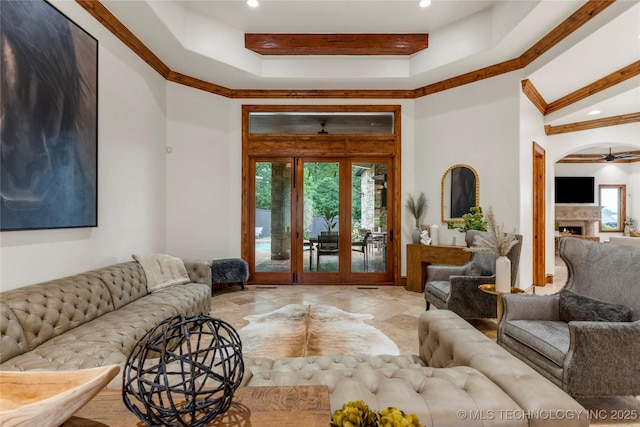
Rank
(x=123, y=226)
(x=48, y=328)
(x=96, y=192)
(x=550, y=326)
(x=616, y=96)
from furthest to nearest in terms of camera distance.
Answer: (x=616, y=96) → (x=123, y=226) → (x=96, y=192) → (x=550, y=326) → (x=48, y=328)

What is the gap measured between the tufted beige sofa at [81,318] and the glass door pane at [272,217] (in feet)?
8.18

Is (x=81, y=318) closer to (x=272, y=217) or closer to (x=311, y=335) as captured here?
(x=311, y=335)

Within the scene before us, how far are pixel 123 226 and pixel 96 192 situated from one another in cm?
68

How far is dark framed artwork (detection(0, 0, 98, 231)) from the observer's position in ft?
7.46

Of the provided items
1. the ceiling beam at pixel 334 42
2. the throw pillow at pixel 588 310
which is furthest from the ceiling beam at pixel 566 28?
the throw pillow at pixel 588 310

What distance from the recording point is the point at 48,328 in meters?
2.19

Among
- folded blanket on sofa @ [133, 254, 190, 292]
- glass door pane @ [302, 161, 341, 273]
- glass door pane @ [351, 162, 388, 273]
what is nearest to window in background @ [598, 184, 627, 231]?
glass door pane @ [351, 162, 388, 273]

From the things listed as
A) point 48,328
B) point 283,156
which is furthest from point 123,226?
point 283,156

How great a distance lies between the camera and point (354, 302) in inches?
184

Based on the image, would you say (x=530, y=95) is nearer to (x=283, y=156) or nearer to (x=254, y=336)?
(x=283, y=156)

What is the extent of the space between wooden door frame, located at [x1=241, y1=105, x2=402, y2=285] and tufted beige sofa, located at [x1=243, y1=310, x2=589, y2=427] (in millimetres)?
3909

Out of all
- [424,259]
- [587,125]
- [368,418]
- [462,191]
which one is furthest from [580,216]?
[368,418]

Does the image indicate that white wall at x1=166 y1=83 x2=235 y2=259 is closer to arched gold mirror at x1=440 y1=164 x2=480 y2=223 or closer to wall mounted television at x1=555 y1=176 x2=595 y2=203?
arched gold mirror at x1=440 y1=164 x2=480 y2=223

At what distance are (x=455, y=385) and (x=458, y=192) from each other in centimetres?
432
